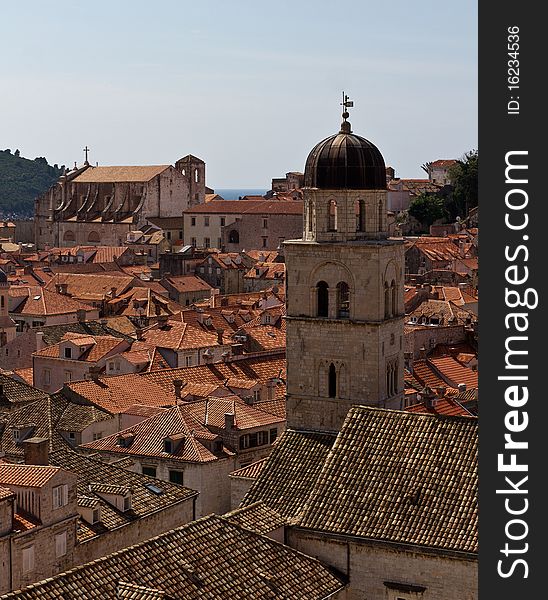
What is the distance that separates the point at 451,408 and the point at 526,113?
1105 inches

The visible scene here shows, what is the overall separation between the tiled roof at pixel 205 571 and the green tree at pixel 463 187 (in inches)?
3792

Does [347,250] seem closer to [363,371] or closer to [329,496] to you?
[363,371]

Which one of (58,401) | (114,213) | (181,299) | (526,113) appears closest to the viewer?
(526,113)

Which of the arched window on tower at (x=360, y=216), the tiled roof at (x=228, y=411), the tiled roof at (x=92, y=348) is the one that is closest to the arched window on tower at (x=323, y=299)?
the arched window on tower at (x=360, y=216)

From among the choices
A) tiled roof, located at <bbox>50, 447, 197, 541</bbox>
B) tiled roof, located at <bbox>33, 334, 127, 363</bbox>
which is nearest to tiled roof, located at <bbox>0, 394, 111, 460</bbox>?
tiled roof, located at <bbox>50, 447, 197, 541</bbox>

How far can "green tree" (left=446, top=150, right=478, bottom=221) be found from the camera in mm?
123438

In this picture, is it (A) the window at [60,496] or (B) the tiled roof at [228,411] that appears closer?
(A) the window at [60,496]

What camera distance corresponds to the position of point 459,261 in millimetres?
103938

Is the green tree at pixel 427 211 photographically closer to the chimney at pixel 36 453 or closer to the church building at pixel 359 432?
the church building at pixel 359 432

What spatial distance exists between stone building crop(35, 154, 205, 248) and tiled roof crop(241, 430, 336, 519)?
102 m

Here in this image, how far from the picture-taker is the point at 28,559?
28.8 metres

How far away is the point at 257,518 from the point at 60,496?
4.10 meters

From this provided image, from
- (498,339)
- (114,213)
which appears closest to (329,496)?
(498,339)

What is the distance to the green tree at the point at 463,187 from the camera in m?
123
